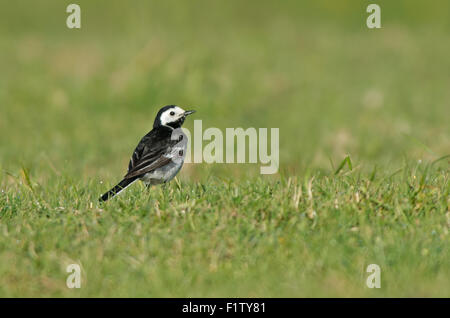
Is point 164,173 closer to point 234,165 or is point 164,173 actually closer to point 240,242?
point 240,242

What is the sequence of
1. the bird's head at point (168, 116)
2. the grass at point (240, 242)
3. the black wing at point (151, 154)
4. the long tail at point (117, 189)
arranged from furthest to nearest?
the bird's head at point (168, 116)
the black wing at point (151, 154)
the long tail at point (117, 189)
the grass at point (240, 242)

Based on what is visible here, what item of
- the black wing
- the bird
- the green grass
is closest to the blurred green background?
the green grass

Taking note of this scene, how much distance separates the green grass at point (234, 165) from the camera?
5820mm

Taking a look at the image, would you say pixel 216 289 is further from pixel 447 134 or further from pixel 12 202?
pixel 447 134

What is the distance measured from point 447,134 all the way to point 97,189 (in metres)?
7.59

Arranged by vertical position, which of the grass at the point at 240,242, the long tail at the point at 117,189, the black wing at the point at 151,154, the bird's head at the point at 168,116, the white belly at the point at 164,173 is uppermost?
the bird's head at the point at 168,116

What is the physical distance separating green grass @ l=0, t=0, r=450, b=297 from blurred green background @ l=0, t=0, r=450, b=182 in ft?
0.20

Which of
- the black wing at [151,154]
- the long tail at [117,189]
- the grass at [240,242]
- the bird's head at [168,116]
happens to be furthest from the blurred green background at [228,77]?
the grass at [240,242]

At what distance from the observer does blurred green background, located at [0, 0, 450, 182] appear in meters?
13.6

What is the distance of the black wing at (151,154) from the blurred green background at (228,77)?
7.32 feet

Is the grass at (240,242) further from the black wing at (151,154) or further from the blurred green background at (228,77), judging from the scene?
the blurred green background at (228,77)

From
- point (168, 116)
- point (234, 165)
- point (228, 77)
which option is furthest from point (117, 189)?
point (228, 77)

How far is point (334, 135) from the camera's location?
14.1m

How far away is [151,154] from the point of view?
8.34 meters
